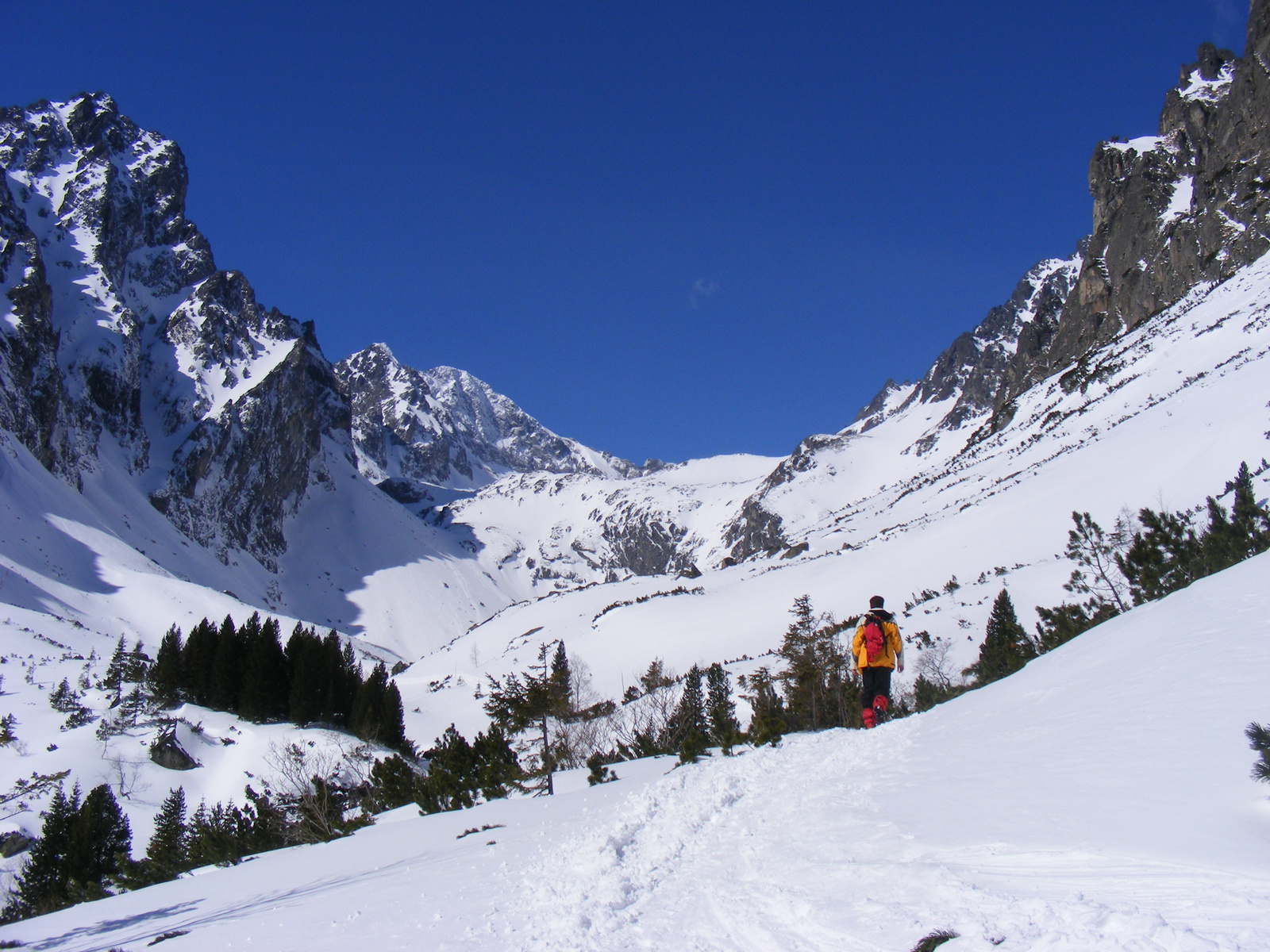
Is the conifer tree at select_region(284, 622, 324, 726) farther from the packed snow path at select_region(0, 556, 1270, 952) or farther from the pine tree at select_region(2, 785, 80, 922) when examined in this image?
the packed snow path at select_region(0, 556, 1270, 952)

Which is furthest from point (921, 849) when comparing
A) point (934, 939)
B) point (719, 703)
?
point (719, 703)

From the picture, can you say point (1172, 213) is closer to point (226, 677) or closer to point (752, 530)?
Answer: point (752, 530)

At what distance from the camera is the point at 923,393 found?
19762cm

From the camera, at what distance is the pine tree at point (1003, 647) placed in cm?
1889

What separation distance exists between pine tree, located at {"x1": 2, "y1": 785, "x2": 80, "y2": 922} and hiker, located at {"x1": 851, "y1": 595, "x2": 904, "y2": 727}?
20.2 metres

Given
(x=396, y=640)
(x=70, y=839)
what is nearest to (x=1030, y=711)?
(x=70, y=839)

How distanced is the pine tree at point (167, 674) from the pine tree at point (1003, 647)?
38084 millimetres

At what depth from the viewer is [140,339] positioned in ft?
438

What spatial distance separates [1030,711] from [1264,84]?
315 feet

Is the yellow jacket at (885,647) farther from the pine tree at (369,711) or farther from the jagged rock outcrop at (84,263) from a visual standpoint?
the jagged rock outcrop at (84,263)

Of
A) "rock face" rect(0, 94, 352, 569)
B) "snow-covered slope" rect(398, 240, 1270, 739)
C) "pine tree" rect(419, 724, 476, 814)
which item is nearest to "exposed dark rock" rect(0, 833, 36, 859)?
"pine tree" rect(419, 724, 476, 814)

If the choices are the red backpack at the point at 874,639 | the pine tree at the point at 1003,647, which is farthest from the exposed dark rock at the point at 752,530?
the red backpack at the point at 874,639

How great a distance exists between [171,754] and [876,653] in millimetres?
31959

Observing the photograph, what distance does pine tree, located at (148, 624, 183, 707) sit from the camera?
38.3 meters
